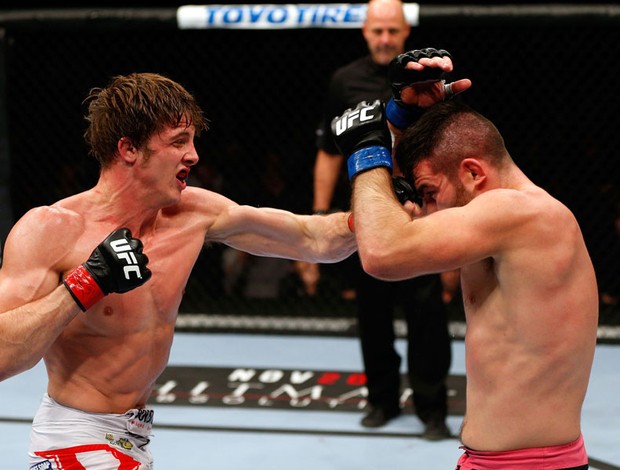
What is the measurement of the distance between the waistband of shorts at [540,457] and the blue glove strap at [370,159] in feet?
2.09

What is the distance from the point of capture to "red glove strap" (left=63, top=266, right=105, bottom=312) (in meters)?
2.14

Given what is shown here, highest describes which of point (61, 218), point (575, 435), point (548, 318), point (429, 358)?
point (61, 218)

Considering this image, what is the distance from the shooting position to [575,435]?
2113mm

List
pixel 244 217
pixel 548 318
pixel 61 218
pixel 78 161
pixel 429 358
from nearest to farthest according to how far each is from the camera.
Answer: pixel 548 318, pixel 61 218, pixel 244 217, pixel 429 358, pixel 78 161

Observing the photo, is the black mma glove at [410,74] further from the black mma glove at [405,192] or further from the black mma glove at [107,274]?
the black mma glove at [107,274]

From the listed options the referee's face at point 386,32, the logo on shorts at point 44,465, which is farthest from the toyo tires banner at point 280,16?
the logo on shorts at point 44,465

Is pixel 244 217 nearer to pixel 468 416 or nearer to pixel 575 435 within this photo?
pixel 468 416

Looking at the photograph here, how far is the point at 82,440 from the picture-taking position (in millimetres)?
2293

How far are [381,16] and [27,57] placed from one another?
3099mm

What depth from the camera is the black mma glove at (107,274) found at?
7.03ft

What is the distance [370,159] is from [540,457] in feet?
2.31

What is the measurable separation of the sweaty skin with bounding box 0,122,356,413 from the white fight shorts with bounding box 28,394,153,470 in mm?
28

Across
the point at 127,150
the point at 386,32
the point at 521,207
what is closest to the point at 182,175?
the point at 127,150

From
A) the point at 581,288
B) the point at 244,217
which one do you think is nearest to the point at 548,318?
the point at 581,288
